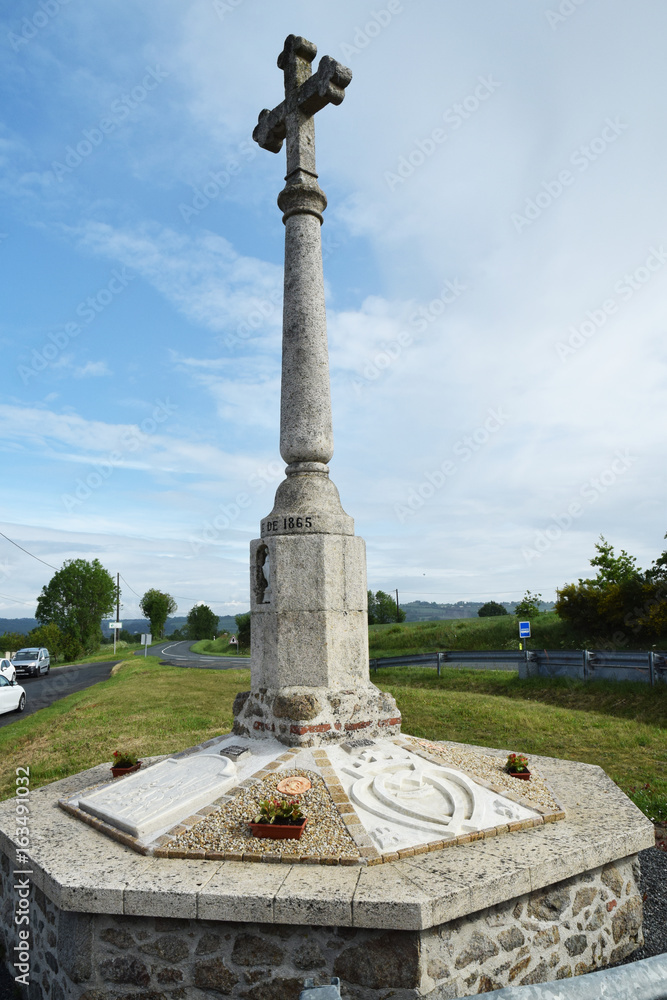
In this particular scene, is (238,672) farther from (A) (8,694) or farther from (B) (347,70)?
(B) (347,70)

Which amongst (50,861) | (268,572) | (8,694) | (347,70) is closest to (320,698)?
(268,572)

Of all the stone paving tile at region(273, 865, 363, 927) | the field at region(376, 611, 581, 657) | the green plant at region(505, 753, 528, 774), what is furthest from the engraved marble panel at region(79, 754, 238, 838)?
the field at region(376, 611, 581, 657)

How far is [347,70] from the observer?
6992mm

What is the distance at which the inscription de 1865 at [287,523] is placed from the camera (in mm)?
6441

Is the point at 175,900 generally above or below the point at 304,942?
above

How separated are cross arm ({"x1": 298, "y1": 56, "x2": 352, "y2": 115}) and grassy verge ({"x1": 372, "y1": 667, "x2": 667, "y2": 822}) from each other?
922cm

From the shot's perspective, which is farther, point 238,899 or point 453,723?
point 453,723

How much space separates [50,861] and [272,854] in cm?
166

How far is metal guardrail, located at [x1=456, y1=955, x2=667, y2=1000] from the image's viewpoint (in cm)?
125

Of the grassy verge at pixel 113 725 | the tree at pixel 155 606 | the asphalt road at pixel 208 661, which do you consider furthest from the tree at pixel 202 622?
the grassy verge at pixel 113 725

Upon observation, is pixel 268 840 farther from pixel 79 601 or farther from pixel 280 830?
pixel 79 601

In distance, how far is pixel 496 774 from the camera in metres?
5.89

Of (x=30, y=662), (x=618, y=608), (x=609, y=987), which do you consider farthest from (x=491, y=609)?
(x=609, y=987)

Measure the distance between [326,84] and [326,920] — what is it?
798 cm
